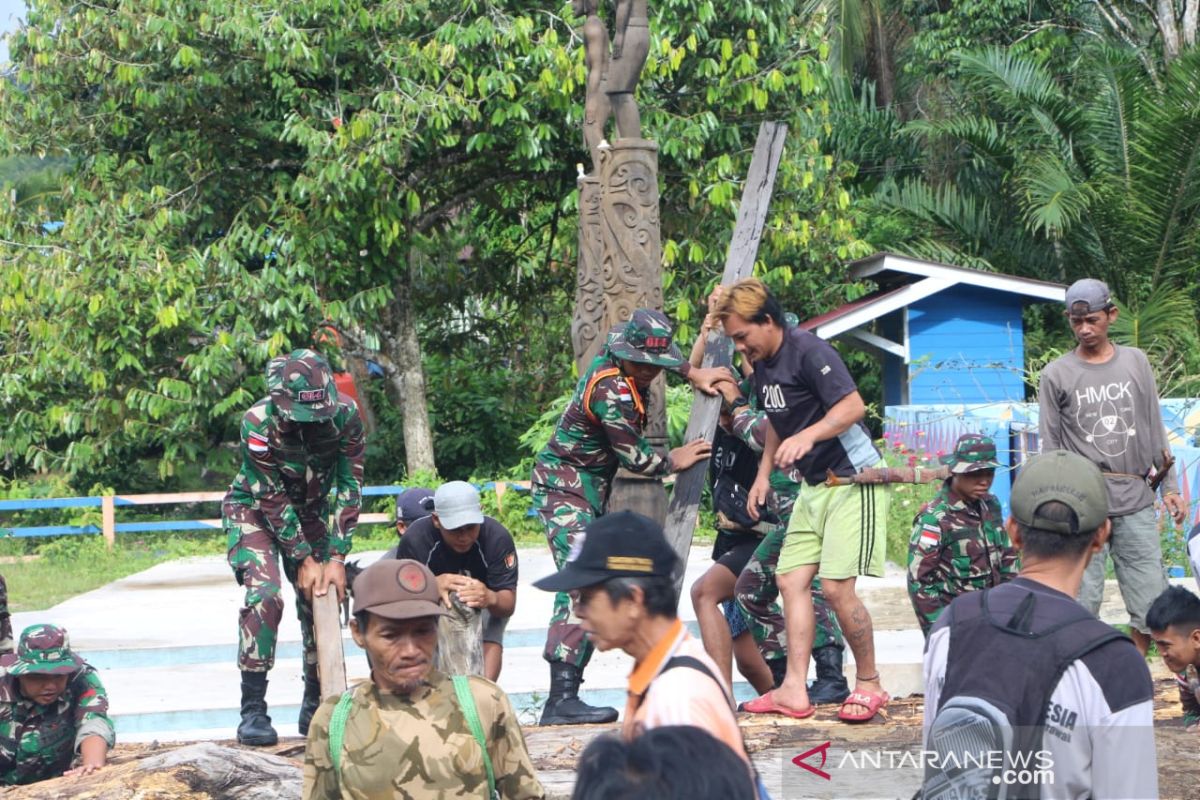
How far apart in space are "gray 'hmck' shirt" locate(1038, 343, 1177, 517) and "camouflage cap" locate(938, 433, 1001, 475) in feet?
1.92

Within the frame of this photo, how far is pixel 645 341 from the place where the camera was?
589cm

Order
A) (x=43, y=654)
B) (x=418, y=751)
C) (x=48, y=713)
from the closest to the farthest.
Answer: (x=418, y=751) → (x=43, y=654) → (x=48, y=713)

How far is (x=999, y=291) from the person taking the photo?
16.6 metres

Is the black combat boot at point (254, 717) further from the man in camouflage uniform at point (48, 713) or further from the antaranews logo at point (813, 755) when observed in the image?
the antaranews logo at point (813, 755)

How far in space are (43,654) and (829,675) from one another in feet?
11.2

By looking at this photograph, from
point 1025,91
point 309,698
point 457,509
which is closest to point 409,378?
point 1025,91

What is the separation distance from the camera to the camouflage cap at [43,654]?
17.4 feet

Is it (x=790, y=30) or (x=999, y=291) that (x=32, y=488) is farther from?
(x=999, y=291)

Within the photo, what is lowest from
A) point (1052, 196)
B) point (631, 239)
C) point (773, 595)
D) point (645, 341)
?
point (773, 595)

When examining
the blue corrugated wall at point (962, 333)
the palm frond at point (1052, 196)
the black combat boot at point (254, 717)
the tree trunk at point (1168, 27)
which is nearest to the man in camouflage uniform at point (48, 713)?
the black combat boot at point (254, 717)

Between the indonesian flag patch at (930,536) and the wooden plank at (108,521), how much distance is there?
11834mm

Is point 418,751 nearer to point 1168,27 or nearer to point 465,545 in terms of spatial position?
point 465,545

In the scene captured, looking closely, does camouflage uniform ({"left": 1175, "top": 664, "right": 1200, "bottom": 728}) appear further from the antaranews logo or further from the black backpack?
the black backpack

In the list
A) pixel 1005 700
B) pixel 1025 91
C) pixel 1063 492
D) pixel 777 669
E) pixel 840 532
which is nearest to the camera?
pixel 1005 700
